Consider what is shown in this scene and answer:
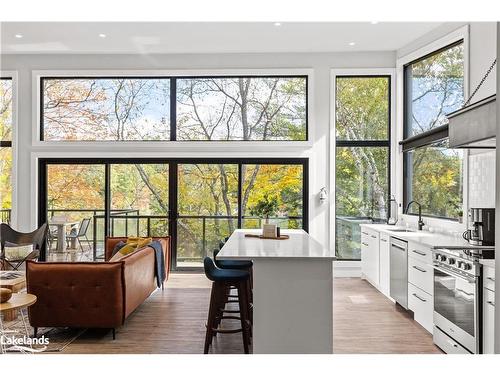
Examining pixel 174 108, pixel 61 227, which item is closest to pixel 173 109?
pixel 174 108

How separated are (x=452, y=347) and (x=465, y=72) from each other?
3.16 metres

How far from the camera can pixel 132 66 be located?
6.86 m

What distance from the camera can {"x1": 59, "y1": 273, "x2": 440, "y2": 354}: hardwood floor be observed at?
11.7 feet

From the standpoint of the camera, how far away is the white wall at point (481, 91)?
13.7ft

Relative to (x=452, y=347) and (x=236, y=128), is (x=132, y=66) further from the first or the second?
(x=452, y=347)

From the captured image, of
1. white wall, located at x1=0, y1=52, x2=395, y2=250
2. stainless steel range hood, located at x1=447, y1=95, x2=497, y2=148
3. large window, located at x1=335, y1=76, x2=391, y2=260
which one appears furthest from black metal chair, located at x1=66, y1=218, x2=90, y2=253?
stainless steel range hood, located at x1=447, y1=95, x2=497, y2=148

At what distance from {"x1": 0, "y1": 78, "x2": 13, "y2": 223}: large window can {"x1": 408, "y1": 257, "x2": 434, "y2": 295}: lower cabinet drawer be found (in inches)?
253

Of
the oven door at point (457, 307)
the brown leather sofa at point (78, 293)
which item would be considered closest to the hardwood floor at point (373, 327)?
the oven door at point (457, 307)

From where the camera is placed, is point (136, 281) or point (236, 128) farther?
point (236, 128)

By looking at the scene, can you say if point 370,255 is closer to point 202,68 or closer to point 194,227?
point 194,227

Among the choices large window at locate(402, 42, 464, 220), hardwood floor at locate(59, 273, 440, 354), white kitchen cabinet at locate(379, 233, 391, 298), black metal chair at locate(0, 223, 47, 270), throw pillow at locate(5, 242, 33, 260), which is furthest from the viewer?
black metal chair at locate(0, 223, 47, 270)

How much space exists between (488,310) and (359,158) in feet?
13.7

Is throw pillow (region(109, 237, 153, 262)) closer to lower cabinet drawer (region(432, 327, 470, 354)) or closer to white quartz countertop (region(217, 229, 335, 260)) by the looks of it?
white quartz countertop (region(217, 229, 335, 260))
